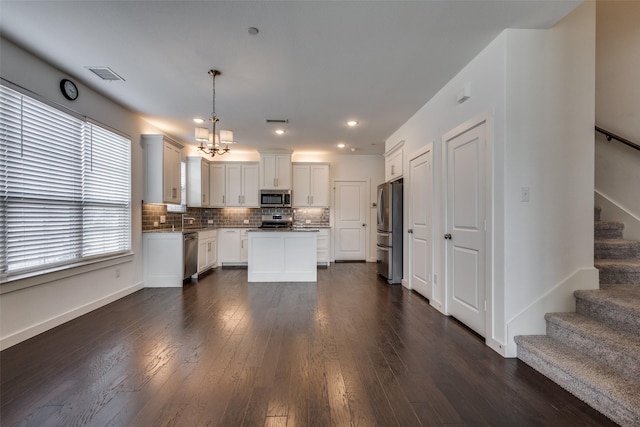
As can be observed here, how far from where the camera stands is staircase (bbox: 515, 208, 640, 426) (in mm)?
1607

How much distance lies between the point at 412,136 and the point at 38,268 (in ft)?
15.7

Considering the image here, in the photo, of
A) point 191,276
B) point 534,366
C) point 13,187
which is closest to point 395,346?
point 534,366

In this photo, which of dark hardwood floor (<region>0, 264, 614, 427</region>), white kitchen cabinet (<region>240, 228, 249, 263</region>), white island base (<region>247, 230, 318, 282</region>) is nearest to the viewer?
dark hardwood floor (<region>0, 264, 614, 427</region>)

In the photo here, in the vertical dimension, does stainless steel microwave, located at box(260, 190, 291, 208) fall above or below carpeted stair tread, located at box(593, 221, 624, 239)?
above

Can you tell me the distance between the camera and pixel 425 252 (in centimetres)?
389

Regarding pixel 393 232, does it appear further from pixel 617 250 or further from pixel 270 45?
pixel 270 45

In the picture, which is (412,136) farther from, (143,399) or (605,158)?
(143,399)

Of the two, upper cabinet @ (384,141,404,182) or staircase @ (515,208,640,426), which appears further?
upper cabinet @ (384,141,404,182)

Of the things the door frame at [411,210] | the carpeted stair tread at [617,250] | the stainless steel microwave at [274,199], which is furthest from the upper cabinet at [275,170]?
the carpeted stair tread at [617,250]

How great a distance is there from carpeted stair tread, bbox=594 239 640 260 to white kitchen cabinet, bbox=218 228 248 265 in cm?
587

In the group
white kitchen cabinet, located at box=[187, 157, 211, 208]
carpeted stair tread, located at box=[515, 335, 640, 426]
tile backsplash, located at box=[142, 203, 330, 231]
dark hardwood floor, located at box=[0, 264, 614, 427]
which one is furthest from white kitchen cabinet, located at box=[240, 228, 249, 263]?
carpeted stair tread, located at box=[515, 335, 640, 426]

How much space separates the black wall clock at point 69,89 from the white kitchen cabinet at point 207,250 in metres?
2.90

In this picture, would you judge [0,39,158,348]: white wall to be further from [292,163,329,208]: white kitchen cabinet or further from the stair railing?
the stair railing

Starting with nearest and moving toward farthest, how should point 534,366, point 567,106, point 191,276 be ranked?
point 534,366 → point 567,106 → point 191,276
